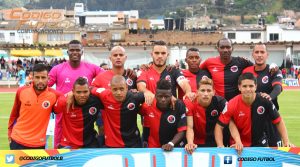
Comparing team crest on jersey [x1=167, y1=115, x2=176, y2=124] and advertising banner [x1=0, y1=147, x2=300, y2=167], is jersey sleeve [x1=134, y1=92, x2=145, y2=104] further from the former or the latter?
advertising banner [x1=0, y1=147, x2=300, y2=167]

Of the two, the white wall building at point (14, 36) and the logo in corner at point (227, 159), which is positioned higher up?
the white wall building at point (14, 36)

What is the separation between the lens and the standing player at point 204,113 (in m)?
7.40

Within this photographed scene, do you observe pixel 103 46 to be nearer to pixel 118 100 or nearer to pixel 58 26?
pixel 58 26

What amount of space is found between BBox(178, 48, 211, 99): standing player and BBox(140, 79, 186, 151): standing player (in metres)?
1.04

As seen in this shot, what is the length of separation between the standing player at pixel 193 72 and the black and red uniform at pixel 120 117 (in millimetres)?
1086

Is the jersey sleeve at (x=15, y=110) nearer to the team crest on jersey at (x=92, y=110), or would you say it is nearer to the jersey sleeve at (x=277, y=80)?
the team crest on jersey at (x=92, y=110)

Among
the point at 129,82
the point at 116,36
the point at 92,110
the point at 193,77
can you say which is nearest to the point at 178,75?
the point at 193,77

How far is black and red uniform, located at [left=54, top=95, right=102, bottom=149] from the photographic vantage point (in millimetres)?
7469

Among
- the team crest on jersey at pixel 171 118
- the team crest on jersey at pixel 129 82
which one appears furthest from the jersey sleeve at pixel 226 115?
the team crest on jersey at pixel 129 82

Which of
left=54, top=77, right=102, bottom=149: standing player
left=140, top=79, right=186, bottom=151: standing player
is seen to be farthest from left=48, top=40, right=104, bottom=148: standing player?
left=140, top=79, right=186, bottom=151: standing player

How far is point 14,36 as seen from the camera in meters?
79.9

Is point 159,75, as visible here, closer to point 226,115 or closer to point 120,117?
point 120,117

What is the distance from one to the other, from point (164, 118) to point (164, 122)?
0.16 ft

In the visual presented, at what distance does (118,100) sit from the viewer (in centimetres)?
738
